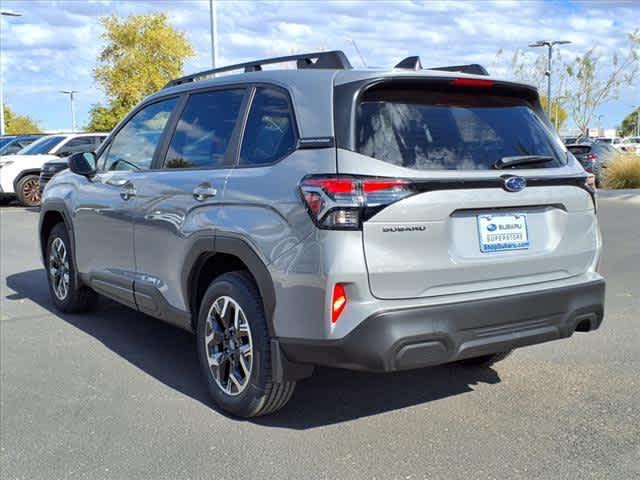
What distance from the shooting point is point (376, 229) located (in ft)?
10.7

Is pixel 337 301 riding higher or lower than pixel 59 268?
higher

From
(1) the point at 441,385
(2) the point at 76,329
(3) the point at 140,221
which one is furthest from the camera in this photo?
(2) the point at 76,329

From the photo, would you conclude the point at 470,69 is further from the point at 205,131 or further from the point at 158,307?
the point at 158,307

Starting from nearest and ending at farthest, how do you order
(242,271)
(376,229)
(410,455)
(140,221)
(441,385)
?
(376,229)
(410,455)
(242,271)
(441,385)
(140,221)

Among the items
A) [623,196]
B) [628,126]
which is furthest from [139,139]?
[628,126]

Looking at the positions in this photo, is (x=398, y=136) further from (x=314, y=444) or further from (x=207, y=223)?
(x=314, y=444)

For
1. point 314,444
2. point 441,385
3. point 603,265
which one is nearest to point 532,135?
point 441,385

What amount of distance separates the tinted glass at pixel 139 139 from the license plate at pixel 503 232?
229 cm

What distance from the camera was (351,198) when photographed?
3246mm

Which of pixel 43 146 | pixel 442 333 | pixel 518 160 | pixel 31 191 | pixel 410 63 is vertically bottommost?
pixel 31 191

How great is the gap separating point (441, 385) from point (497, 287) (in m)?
1.14

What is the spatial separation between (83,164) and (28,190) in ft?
41.5

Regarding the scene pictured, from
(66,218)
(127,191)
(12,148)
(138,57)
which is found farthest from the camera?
(138,57)

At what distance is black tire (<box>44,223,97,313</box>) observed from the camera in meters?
6.14
